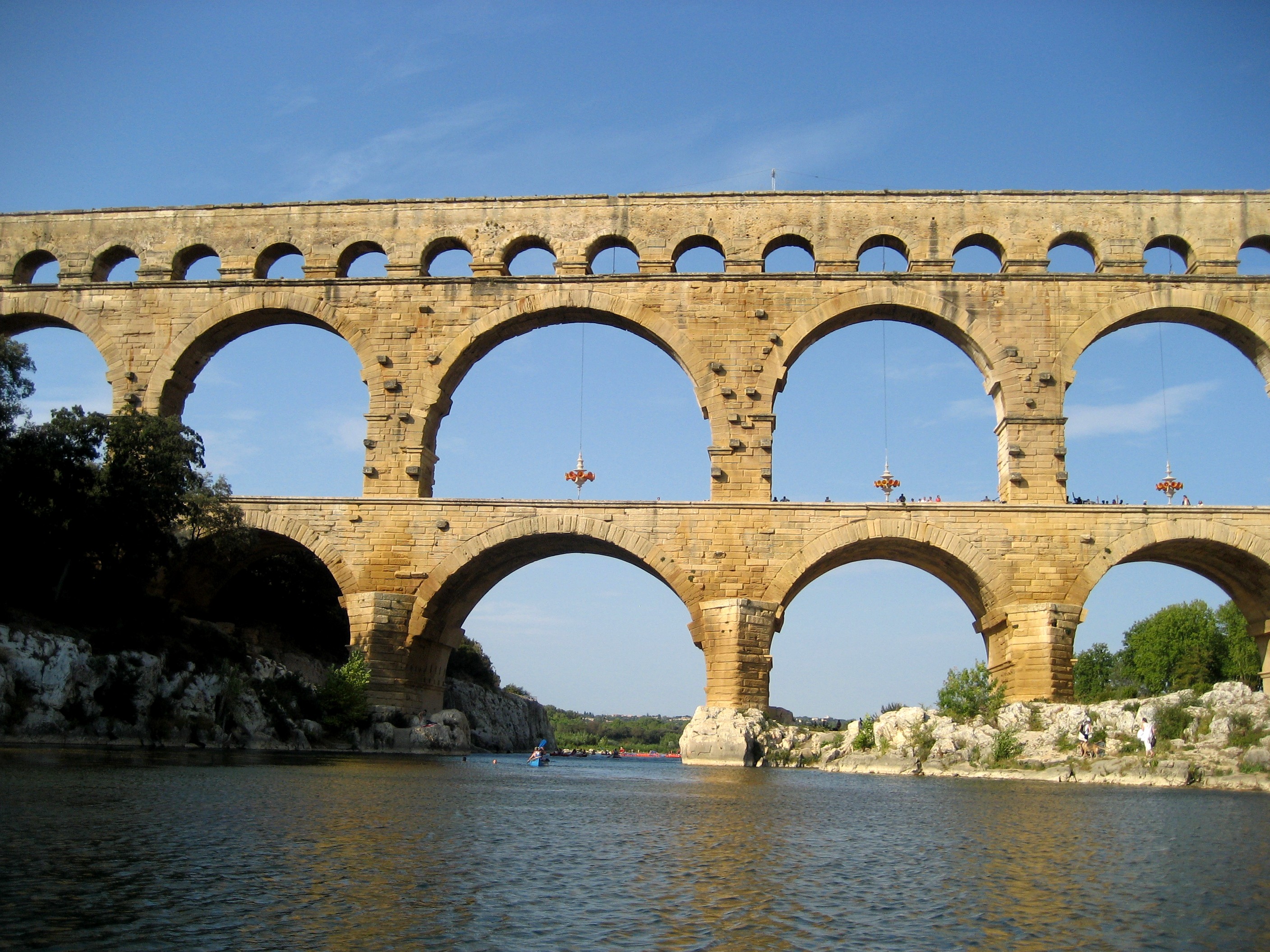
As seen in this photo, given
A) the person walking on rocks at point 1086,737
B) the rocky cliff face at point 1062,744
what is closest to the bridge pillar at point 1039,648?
the rocky cliff face at point 1062,744

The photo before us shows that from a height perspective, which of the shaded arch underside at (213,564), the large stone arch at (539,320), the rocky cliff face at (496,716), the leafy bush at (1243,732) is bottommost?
the rocky cliff face at (496,716)

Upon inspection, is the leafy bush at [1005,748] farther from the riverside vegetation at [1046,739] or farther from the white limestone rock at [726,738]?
the white limestone rock at [726,738]

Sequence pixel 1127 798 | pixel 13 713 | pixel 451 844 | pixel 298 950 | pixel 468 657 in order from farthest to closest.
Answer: pixel 468 657 → pixel 13 713 → pixel 1127 798 → pixel 451 844 → pixel 298 950

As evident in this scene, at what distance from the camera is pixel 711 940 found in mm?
4926

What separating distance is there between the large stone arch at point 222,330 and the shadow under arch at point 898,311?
9975 mm

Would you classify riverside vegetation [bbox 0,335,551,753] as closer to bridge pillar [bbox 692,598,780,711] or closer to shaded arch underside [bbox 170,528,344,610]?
shaded arch underside [bbox 170,528,344,610]

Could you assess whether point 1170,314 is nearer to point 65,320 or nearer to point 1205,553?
point 1205,553

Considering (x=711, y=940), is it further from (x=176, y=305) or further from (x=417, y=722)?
(x=176, y=305)

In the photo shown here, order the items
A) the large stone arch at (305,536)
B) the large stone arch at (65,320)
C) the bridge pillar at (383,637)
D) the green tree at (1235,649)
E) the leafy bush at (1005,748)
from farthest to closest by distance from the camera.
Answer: the green tree at (1235,649) → the large stone arch at (65,320) → the large stone arch at (305,536) → the bridge pillar at (383,637) → the leafy bush at (1005,748)

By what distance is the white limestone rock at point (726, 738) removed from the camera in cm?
2170

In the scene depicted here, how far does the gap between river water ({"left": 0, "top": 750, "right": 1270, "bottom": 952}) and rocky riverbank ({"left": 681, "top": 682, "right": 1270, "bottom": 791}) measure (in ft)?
18.5

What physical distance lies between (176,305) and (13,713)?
12.8 m

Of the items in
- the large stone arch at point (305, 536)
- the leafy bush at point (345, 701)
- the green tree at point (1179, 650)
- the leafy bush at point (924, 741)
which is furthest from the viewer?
the green tree at point (1179, 650)

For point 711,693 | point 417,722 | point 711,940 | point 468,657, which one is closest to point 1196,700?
point 711,693
